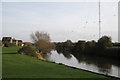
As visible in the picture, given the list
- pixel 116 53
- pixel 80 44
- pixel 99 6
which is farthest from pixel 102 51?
pixel 99 6

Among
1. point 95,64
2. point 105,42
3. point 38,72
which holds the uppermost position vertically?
point 105,42

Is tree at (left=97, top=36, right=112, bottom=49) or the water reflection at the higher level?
tree at (left=97, top=36, right=112, bottom=49)

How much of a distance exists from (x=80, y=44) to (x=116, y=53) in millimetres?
24983

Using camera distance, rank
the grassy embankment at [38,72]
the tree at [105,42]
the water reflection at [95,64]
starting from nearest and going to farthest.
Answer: the grassy embankment at [38,72] → the water reflection at [95,64] → the tree at [105,42]

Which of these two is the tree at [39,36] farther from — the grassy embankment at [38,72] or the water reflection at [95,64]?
the grassy embankment at [38,72]

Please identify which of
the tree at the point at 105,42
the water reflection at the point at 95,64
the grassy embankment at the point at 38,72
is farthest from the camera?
the tree at the point at 105,42

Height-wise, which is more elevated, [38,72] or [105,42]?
[105,42]

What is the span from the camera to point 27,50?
95.8ft

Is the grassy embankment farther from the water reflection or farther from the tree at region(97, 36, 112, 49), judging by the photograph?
the tree at region(97, 36, 112, 49)

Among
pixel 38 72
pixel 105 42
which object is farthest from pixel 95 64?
pixel 105 42

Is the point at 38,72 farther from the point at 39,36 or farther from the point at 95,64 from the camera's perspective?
the point at 39,36

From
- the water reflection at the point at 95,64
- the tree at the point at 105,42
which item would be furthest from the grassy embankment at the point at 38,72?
the tree at the point at 105,42

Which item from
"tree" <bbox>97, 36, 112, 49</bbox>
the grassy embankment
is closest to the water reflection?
the grassy embankment

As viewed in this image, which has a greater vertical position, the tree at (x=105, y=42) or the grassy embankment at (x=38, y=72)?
the tree at (x=105, y=42)
